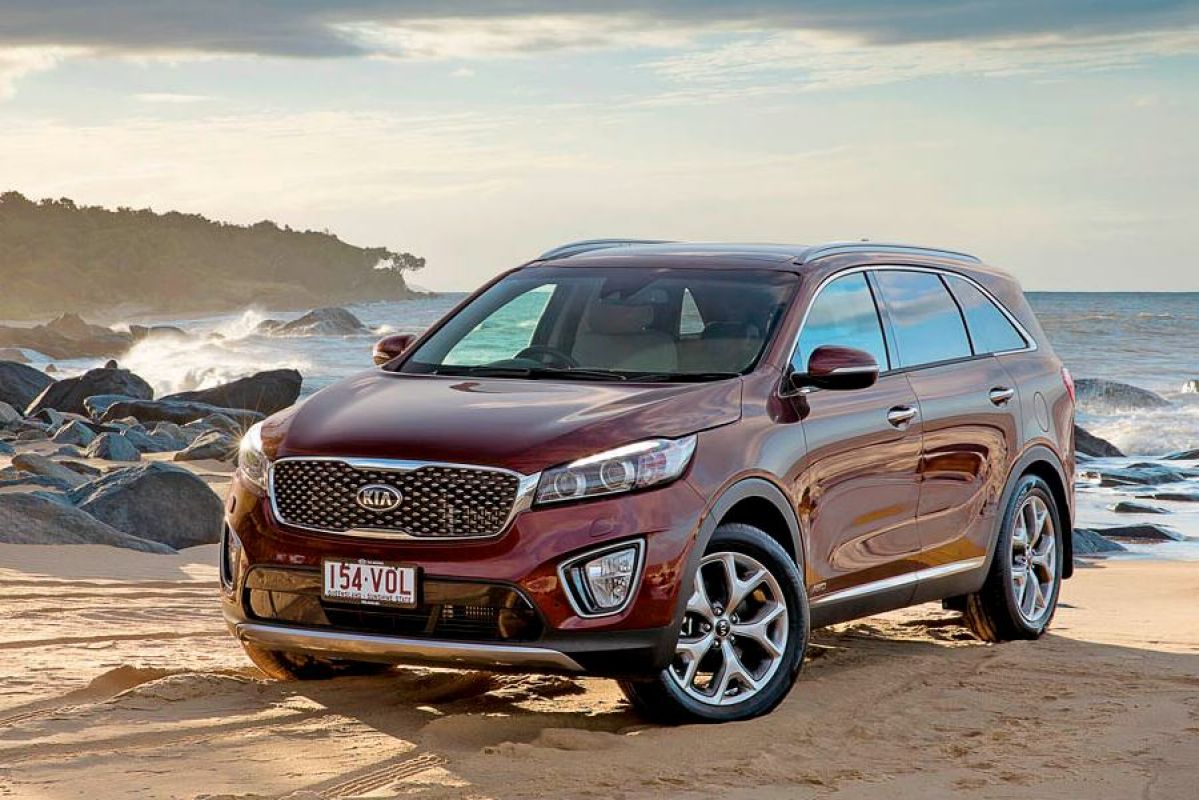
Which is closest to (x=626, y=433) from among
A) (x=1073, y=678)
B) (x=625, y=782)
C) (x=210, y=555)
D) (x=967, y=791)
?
(x=625, y=782)

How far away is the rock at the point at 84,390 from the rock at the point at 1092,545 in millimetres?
17807

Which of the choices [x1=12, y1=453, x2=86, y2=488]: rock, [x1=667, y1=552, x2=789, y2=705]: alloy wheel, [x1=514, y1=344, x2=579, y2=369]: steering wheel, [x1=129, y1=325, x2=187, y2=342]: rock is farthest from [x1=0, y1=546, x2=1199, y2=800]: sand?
→ [x1=129, y1=325, x2=187, y2=342]: rock

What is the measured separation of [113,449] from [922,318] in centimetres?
1339

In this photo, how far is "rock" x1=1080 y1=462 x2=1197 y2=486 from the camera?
858 inches

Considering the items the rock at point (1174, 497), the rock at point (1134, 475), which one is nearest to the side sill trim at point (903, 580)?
the rock at point (1174, 497)

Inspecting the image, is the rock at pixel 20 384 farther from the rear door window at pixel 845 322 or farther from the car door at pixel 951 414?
the rear door window at pixel 845 322

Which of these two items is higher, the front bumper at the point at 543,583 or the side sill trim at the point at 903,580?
the front bumper at the point at 543,583

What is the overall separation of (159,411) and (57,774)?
21.7m

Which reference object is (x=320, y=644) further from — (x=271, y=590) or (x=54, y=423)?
(x=54, y=423)

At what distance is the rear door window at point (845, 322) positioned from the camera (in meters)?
7.67

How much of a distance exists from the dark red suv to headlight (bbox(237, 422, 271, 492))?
2cm

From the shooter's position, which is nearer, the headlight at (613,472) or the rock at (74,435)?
the headlight at (613,472)

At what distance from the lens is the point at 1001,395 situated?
29.1 feet

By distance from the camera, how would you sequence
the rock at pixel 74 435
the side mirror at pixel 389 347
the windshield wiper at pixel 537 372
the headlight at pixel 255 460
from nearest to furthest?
the headlight at pixel 255 460 < the windshield wiper at pixel 537 372 < the side mirror at pixel 389 347 < the rock at pixel 74 435
